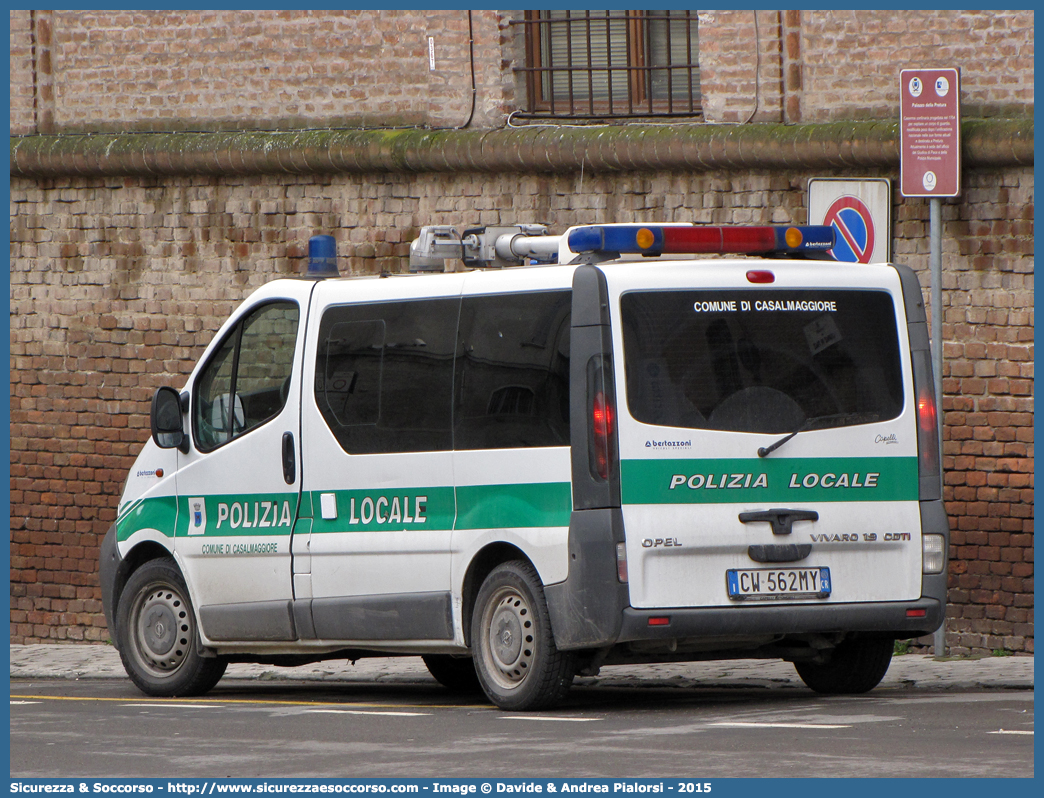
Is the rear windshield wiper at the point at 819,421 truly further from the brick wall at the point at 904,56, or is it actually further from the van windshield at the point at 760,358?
the brick wall at the point at 904,56

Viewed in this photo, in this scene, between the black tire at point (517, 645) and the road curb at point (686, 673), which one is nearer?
the black tire at point (517, 645)

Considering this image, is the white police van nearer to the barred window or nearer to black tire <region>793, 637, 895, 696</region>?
black tire <region>793, 637, 895, 696</region>

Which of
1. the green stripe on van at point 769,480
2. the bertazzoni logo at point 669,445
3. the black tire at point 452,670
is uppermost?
the bertazzoni logo at point 669,445

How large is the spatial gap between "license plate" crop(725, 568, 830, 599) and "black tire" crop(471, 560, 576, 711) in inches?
32.0

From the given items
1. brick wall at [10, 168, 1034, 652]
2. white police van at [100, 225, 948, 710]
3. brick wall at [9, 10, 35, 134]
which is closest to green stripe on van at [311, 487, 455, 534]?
white police van at [100, 225, 948, 710]

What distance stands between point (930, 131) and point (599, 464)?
4.11m

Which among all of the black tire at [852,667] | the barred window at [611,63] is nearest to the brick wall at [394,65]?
the barred window at [611,63]

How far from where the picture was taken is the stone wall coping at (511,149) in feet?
41.6

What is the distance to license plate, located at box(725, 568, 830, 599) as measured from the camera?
9.21 metres

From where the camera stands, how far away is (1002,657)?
1226cm

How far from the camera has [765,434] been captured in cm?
929

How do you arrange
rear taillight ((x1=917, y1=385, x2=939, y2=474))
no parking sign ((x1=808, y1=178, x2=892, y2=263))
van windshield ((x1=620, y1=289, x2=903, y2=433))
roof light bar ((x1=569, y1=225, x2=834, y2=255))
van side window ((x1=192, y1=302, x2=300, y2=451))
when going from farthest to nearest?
no parking sign ((x1=808, y1=178, x2=892, y2=263)) < van side window ((x1=192, y1=302, x2=300, y2=451)) < rear taillight ((x1=917, y1=385, x2=939, y2=474)) < roof light bar ((x1=569, y1=225, x2=834, y2=255)) < van windshield ((x1=620, y1=289, x2=903, y2=433))

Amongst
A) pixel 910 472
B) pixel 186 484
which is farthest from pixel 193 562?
pixel 910 472

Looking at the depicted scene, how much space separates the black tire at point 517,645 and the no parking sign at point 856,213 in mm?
4017
